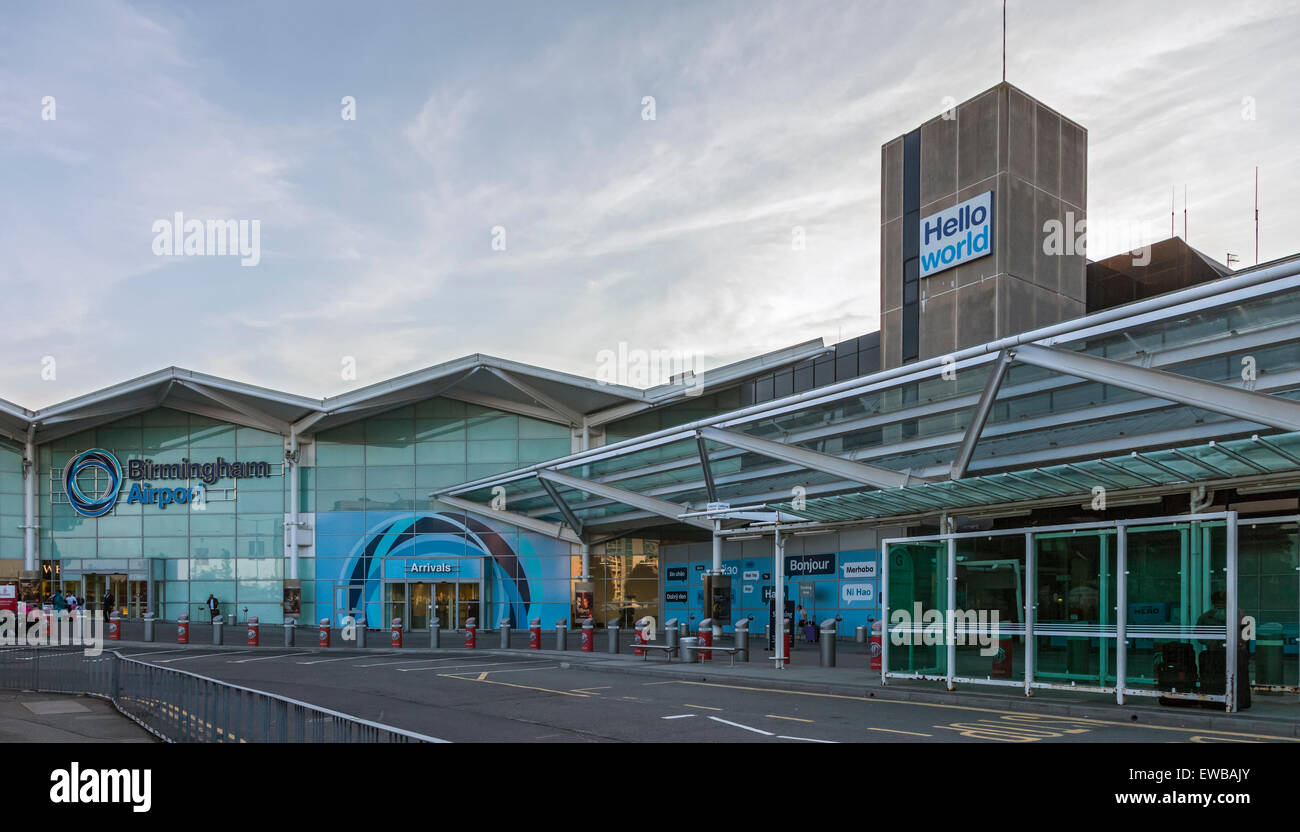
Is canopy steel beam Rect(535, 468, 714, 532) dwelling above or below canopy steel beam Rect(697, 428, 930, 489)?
below

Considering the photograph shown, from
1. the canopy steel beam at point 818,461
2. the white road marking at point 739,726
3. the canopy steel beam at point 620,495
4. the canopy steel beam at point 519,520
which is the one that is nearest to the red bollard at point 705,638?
the canopy steel beam at point 818,461

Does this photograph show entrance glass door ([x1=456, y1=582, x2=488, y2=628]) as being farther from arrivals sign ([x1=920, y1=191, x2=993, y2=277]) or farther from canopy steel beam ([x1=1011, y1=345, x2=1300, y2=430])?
canopy steel beam ([x1=1011, y1=345, x2=1300, y2=430])

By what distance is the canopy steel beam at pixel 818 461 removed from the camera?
2375 centimetres

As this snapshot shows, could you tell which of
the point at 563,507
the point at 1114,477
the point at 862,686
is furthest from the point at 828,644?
the point at 563,507

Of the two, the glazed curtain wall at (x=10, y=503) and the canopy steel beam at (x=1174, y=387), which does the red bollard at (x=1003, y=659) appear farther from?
the glazed curtain wall at (x=10, y=503)

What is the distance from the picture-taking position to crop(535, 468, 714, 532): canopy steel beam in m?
32.6

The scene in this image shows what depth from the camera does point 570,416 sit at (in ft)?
136

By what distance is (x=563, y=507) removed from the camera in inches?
1474

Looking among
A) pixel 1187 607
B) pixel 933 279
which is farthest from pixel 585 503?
pixel 1187 607

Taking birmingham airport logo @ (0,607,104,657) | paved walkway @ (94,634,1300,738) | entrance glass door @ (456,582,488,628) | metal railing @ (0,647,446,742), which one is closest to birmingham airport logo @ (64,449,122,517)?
birmingham airport logo @ (0,607,104,657)

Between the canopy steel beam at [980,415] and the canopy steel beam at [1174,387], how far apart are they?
0.38m

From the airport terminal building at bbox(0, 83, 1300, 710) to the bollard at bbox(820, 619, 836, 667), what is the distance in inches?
64.4

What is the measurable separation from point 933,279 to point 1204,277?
1856 centimetres
